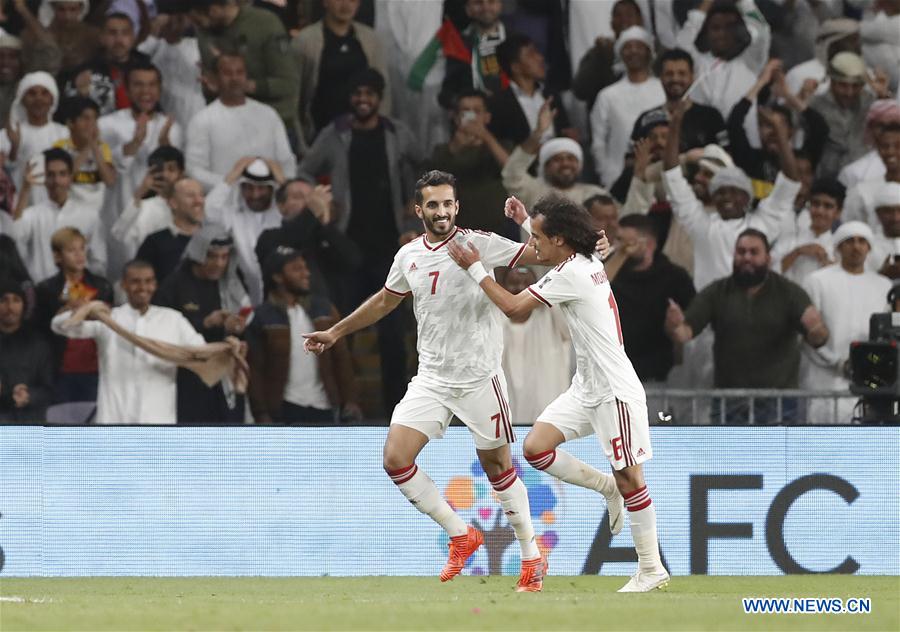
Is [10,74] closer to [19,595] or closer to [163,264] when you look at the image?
[163,264]

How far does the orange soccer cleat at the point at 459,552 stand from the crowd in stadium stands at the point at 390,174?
4118mm

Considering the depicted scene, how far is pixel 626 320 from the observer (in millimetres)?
13938

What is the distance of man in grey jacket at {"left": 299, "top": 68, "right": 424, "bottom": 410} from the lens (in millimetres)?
14227

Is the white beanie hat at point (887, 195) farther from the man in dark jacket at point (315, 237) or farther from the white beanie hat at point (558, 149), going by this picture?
the man in dark jacket at point (315, 237)

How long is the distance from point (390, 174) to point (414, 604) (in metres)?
6.74

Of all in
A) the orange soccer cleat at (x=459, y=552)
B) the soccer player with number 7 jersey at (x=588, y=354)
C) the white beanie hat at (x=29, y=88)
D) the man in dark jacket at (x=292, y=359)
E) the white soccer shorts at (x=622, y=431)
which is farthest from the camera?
the white beanie hat at (x=29, y=88)

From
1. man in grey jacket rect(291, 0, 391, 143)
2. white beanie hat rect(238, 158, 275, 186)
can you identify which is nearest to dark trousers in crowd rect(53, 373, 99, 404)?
white beanie hat rect(238, 158, 275, 186)

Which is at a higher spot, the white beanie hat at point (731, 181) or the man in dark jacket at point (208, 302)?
the white beanie hat at point (731, 181)

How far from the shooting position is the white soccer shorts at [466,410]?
30.3 ft

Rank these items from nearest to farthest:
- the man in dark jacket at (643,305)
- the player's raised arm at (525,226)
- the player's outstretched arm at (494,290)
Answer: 1. the player's outstretched arm at (494,290)
2. the player's raised arm at (525,226)
3. the man in dark jacket at (643,305)

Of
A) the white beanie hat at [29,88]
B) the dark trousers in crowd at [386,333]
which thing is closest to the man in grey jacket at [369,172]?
the dark trousers in crowd at [386,333]

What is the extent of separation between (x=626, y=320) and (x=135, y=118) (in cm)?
503

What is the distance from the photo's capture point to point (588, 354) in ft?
29.1

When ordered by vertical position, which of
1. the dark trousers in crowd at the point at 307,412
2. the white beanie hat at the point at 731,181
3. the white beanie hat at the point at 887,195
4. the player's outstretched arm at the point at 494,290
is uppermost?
the white beanie hat at the point at 731,181
